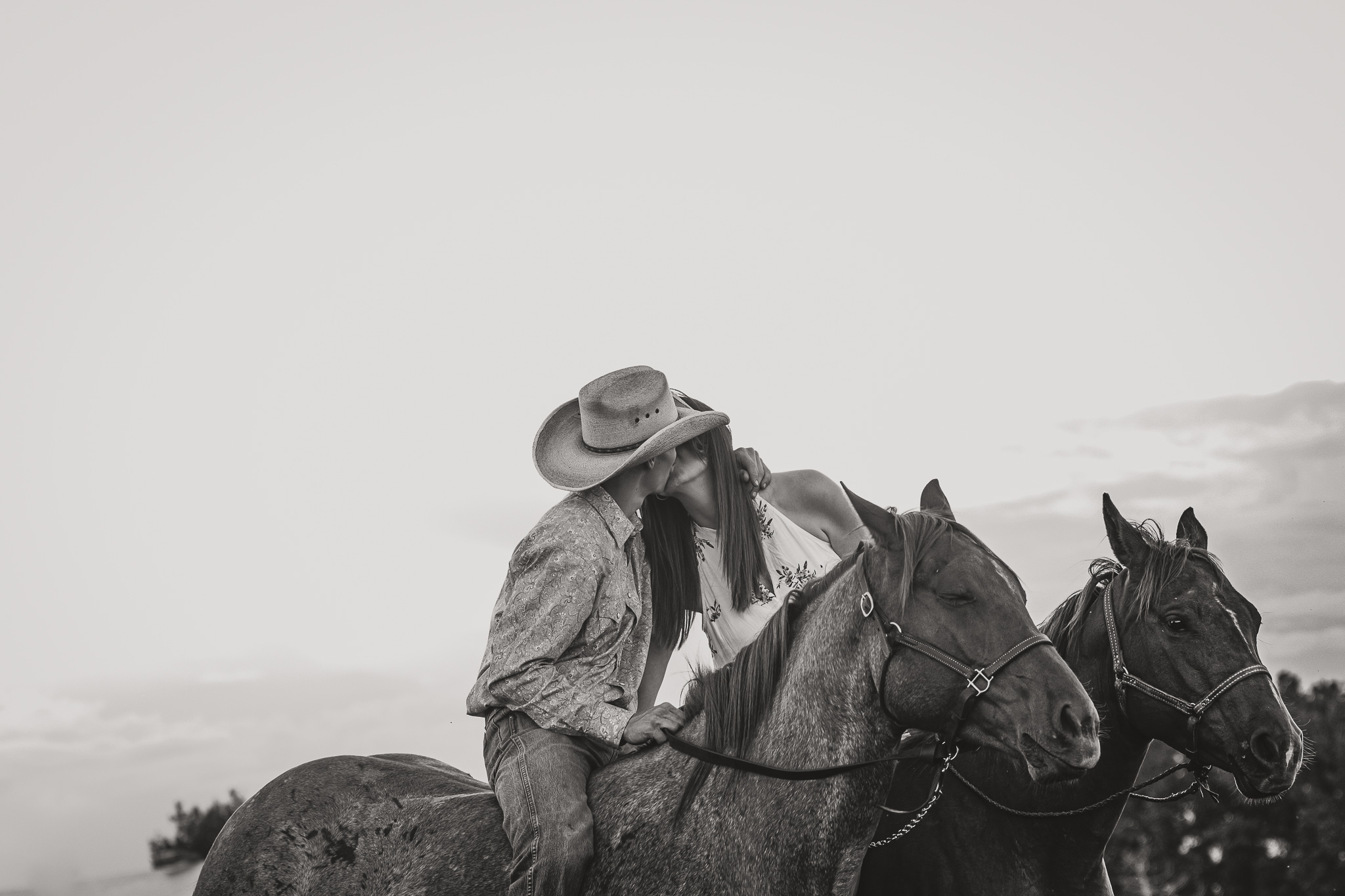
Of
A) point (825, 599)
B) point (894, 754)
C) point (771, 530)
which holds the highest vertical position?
point (771, 530)

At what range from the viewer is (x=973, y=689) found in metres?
3.78

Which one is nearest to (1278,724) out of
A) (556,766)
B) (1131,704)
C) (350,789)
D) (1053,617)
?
(1131,704)

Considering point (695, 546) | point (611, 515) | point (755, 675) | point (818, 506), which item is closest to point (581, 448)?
point (611, 515)

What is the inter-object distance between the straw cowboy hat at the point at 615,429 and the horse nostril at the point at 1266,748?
300cm

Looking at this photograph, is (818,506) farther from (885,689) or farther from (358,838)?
(358,838)

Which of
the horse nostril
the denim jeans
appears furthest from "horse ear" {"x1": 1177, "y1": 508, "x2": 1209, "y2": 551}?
the denim jeans

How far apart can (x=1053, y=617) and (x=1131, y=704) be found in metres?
0.79

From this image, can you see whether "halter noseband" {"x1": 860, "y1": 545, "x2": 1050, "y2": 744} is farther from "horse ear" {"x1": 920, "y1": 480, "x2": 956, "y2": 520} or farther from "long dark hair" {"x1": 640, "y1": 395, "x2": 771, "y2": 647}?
"long dark hair" {"x1": 640, "y1": 395, "x2": 771, "y2": 647}

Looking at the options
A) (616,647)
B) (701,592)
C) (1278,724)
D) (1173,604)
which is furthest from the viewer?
(701,592)

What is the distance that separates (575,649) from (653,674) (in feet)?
3.00

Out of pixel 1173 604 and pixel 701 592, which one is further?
pixel 701 592

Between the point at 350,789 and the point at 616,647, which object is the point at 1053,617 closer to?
the point at 616,647

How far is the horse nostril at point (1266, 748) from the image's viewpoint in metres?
5.17

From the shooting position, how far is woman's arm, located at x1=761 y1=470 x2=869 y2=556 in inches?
253
